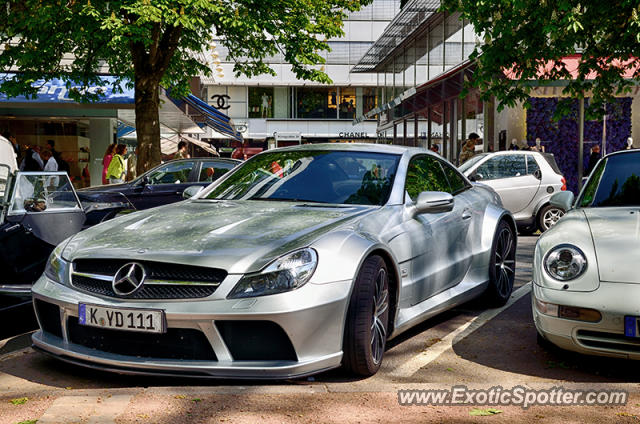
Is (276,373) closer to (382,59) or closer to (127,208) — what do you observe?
(127,208)

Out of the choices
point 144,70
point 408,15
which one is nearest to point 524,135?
point 408,15

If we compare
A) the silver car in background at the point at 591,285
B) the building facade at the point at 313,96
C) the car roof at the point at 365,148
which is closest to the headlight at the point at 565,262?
the silver car in background at the point at 591,285

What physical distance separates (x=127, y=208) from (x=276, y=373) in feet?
11.9

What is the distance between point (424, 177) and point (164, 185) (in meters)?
8.37

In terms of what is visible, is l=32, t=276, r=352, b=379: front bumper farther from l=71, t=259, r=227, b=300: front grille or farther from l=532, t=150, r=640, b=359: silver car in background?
l=532, t=150, r=640, b=359: silver car in background

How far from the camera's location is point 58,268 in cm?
448

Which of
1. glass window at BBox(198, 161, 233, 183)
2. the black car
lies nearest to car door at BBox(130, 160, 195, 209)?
the black car

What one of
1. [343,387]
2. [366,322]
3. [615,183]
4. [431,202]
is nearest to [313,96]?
[615,183]

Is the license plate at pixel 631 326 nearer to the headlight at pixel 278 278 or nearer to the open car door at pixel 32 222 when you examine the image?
the headlight at pixel 278 278

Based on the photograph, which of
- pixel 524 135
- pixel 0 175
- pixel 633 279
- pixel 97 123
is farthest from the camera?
pixel 97 123

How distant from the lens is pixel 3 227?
5.74 meters

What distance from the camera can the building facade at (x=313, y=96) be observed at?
5012 centimetres

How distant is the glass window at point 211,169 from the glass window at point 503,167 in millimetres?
4522

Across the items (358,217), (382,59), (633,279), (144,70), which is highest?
(382,59)
